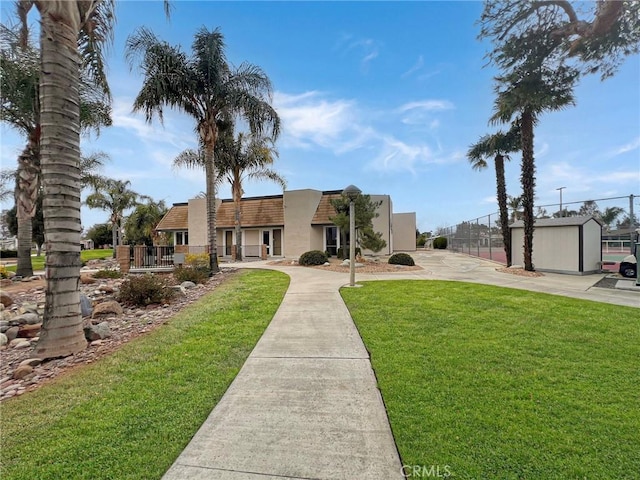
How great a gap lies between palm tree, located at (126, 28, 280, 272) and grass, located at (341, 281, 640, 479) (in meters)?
9.97

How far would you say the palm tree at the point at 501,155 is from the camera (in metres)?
15.4

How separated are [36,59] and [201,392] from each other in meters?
13.5

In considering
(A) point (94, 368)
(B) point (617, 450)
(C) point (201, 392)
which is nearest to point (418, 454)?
(B) point (617, 450)

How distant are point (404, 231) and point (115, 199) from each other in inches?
1112

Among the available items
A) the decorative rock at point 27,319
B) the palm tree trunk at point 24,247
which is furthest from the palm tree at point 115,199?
the decorative rock at point 27,319

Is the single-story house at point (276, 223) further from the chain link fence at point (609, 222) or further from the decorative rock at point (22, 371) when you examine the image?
the decorative rock at point (22, 371)

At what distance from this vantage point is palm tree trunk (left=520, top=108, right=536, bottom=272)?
12896mm

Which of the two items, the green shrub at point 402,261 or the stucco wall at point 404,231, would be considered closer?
the green shrub at point 402,261

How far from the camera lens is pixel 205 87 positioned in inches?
483

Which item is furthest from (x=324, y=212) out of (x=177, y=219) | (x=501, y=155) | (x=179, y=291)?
(x=179, y=291)

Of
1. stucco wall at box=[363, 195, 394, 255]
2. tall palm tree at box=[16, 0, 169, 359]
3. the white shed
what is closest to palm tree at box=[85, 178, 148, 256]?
stucco wall at box=[363, 195, 394, 255]

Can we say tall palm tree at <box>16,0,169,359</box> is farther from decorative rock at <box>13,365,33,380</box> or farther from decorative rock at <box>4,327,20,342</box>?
decorative rock at <box>4,327,20,342</box>

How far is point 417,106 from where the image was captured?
47.8 feet

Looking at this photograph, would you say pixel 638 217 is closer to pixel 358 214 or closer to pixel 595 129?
pixel 595 129
